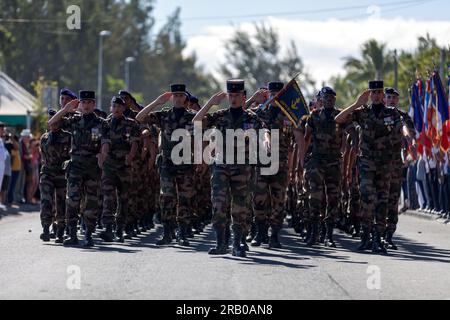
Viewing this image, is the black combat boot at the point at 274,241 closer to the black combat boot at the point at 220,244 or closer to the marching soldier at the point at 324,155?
the marching soldier at the point at 324,155

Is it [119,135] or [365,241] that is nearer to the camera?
[365,241]

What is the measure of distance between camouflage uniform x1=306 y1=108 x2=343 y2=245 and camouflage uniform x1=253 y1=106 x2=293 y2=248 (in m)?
0.38

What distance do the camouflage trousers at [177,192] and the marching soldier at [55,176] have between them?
1.65 metres

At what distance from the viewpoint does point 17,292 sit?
1095 centimetres

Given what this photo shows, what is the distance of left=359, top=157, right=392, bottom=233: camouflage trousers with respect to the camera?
626 inches

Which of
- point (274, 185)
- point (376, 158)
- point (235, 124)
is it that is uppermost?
point (235, 124)

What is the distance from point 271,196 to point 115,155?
88.0 inches

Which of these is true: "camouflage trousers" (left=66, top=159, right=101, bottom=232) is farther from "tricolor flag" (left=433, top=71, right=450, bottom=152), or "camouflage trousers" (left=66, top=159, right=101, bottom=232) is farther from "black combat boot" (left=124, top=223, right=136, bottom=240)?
"tricolor flag" (left=433, top=71, right=450, bottom=152)

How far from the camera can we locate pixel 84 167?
1650cm

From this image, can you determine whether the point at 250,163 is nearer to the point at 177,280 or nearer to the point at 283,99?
the point at 283,99

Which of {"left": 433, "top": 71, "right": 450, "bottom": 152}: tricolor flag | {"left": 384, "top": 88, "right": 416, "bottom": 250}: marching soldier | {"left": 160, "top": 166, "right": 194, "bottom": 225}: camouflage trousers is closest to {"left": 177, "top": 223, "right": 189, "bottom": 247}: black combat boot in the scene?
{"left": 160, "top": 166, "right": 194, "bottom": 225}: camouflage trousers

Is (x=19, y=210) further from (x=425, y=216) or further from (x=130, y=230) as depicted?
(x=130, y=230)

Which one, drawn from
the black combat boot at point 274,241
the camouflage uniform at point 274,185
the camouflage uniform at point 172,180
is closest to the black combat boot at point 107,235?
the camouflage uniform at point 172,180

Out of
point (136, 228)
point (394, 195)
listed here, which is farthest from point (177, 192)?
point (136, 228)
